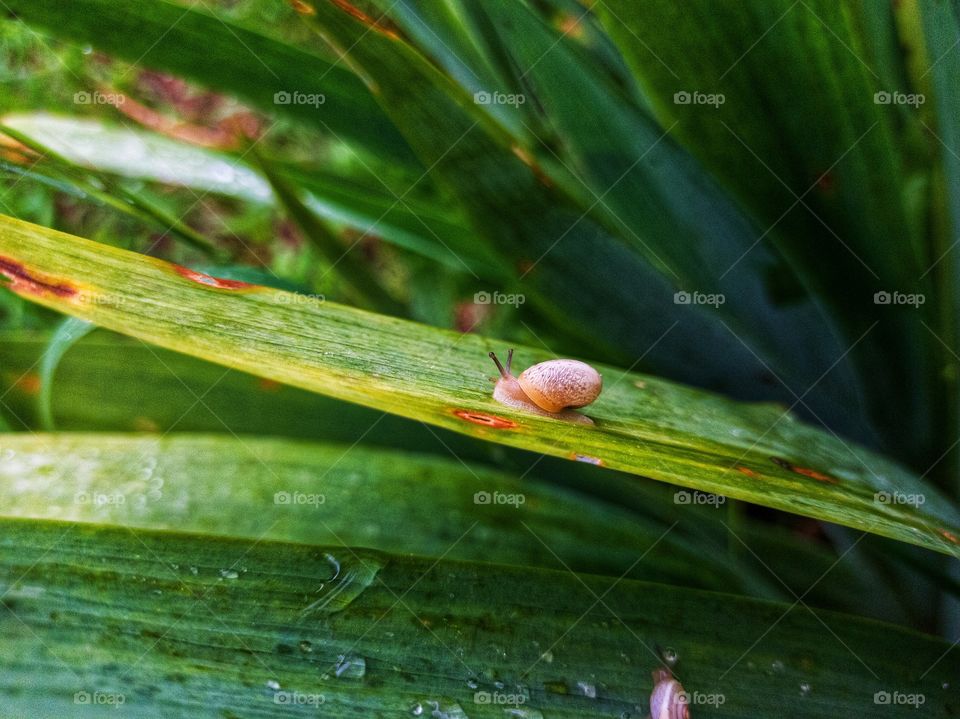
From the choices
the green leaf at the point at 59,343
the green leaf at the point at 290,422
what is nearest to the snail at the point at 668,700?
the green leaf at the point at 290,422

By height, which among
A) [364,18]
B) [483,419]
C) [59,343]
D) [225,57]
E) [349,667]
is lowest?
[349,667]

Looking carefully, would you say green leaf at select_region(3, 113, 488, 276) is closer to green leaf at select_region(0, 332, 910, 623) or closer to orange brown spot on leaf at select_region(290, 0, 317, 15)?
green leaf at select_region(0, 332, 910, 623)

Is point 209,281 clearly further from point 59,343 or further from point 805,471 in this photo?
point 805,471

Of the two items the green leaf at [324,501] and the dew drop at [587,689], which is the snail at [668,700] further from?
the green leaf at [324,501]

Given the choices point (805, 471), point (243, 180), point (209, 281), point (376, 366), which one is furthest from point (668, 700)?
point (243, 180)

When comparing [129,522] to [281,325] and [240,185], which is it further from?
[240,185]

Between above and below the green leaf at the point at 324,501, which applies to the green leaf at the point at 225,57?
above
